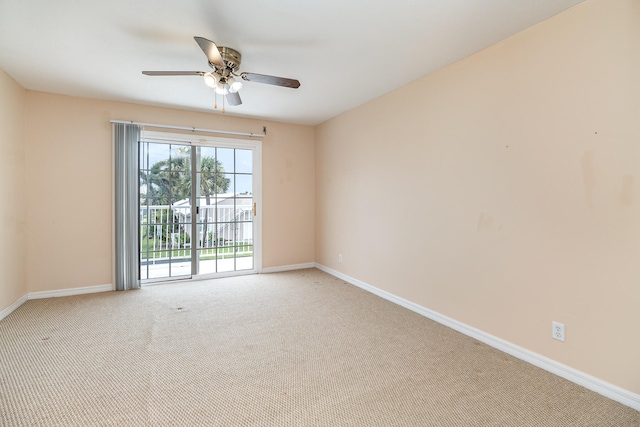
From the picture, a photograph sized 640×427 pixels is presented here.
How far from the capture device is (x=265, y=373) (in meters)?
2.10

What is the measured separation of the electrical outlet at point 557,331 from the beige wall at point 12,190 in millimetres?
4983

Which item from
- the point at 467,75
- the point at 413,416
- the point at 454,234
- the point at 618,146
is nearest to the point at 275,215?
the point at 454,234

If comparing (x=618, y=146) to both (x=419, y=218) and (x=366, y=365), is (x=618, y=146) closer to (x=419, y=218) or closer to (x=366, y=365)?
(x=419, y=218)

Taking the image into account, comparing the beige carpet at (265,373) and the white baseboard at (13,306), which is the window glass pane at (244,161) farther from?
the white baseboard at (13,306)

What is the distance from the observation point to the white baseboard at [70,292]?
3639 mm

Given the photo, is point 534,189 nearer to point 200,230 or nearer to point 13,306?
point 200,230

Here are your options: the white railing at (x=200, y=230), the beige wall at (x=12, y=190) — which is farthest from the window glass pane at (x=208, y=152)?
the beige wall at (x=12, y=190)

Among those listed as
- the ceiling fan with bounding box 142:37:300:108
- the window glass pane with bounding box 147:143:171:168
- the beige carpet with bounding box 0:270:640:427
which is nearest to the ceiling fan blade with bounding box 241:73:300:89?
the ceiling fan with bounding box 142:37:300:108

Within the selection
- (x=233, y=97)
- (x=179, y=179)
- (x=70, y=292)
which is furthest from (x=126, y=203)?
(x=233, y=97)

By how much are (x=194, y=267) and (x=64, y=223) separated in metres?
1.66

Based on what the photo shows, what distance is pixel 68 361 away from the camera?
2.24m

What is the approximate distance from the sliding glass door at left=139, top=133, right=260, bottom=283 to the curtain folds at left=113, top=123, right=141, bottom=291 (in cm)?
18

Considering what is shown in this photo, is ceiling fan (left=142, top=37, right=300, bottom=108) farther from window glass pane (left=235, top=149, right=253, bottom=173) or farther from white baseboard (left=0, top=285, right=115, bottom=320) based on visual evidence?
white baseboard (left=0, top=285, right=115, bottom=320)

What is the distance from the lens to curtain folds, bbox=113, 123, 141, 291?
393 centimetres
